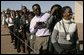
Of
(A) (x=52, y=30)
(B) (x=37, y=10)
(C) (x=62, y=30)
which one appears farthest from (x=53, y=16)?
(C) (x=62, y=30)

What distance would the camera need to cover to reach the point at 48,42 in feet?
26.6

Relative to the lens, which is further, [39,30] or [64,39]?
[39,30]

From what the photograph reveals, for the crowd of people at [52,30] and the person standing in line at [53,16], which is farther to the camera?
the person standing in line at [53,16]

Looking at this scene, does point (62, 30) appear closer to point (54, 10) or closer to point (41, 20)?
point (54, 10)

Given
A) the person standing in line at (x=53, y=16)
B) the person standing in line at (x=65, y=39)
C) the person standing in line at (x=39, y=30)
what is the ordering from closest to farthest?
the person standing in line at (x=65, y=39) → the person standing in line at (x=53, y=16) → the person standing in line at (x=39, y=30)

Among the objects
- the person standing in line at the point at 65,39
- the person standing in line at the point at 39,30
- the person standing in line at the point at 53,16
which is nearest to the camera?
the person standing in line at the point at 65,39

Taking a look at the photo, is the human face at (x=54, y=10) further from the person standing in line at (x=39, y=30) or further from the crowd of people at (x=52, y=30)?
the person standing in line at (x=39, y=30)

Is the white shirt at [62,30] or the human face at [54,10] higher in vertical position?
the human face at [54,10]

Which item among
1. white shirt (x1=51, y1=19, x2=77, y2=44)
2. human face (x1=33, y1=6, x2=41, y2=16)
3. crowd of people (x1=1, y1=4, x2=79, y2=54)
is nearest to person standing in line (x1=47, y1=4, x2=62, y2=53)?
crowd of people (x1=1, y1=4, x2=79, y2=54)

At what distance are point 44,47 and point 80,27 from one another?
7.39 metres

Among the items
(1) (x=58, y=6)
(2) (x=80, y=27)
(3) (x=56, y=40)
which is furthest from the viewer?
(2) (x=80, y=27)

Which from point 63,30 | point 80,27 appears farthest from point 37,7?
point 80,27

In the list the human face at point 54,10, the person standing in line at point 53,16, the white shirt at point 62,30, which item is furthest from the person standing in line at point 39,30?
the white shirt at point 62,30

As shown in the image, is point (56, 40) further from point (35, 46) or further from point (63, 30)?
point (35, 46)
